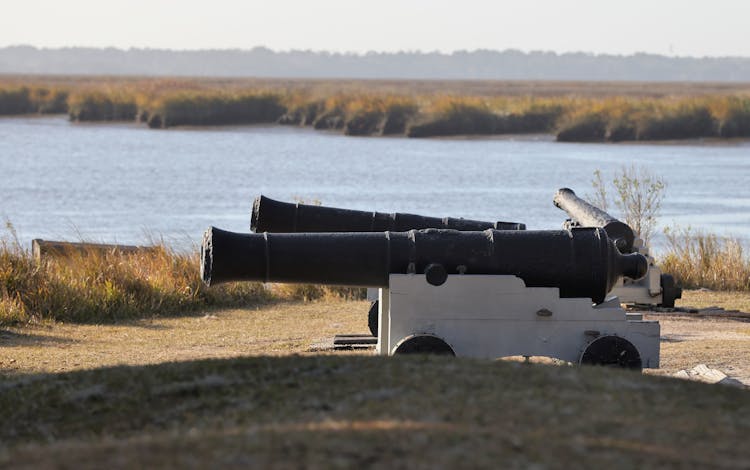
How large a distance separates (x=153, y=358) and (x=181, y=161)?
97.4 ft

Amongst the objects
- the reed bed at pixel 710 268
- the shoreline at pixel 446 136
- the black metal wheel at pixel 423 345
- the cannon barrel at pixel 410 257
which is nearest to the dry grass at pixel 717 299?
the reed bed at pixel 710 268

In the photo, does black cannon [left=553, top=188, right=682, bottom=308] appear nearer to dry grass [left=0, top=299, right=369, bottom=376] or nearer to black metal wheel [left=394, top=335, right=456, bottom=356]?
dry grass [left=0, top=299, right=369, bottom=376]

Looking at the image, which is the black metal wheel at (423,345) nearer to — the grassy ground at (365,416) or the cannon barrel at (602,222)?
the grassy ground at (365,416)

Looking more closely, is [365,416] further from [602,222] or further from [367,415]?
[602,222]

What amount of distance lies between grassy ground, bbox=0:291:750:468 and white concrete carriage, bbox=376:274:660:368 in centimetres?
149

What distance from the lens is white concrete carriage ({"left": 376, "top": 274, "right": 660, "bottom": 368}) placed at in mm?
8039

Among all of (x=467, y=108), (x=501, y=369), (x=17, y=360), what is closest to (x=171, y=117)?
(x=467, y=108)

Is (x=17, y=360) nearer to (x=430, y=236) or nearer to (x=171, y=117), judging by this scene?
(x=430, y=236)

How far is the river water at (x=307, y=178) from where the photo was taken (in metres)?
23.9

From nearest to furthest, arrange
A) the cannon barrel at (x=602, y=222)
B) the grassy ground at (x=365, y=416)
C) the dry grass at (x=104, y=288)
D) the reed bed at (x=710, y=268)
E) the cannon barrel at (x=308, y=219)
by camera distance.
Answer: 1. the grassy ground at (x=365, y=416)
2. the cannon barrel at (x=308, y=219)
3. the cannon barrel at (x=602, y=222)
4. the dry grass at (x=104, y=288)
5. the reed bed at (x=710, y=268)

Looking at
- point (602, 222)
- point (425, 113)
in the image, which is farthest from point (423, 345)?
point (425, 113)

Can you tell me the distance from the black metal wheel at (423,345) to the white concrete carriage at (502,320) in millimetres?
31

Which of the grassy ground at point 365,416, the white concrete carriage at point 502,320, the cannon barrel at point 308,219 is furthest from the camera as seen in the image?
the cannon barrel at point 308,219

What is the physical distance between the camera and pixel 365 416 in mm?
5219
